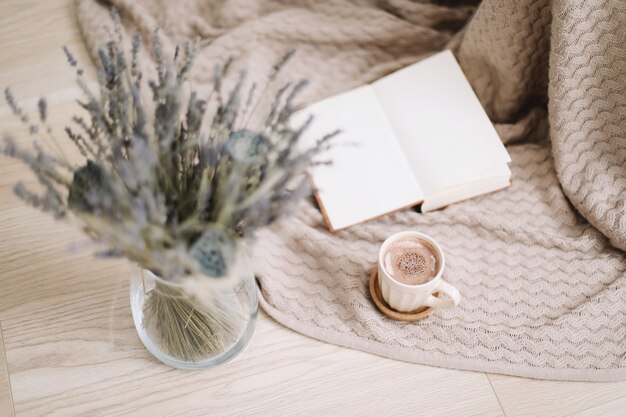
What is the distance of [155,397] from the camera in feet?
2.95

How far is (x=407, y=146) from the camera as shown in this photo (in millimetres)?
1079

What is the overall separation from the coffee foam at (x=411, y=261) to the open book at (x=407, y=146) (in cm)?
12

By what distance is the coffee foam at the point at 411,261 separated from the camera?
0.89 m

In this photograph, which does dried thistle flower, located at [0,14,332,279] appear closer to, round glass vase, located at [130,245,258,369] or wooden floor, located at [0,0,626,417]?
round glass vase, located at [130,245,258,369]

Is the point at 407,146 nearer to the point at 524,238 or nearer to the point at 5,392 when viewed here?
the point at 524,238

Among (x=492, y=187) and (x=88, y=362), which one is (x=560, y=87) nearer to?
(x=492, y=187)

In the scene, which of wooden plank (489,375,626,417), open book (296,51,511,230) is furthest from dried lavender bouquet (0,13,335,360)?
wooden plank (489,375,626,417)

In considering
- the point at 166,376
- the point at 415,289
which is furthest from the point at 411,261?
the point at 166,376

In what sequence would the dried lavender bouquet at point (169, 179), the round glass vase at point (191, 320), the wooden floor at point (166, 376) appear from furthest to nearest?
the wooden floor at point (166, 376)
the round glass vase at point (191, 320)
the dried lavender bouquet at point (169, 179)

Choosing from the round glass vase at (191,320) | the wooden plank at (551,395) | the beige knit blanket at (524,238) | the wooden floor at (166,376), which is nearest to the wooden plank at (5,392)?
the wooden floor at (166,376)

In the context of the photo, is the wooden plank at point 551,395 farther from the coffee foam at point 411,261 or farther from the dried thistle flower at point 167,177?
the dried thistle flower at point 167,177

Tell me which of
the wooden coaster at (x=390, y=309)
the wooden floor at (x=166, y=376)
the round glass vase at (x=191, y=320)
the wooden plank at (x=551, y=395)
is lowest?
the wooden plank at (x=551, y=395)

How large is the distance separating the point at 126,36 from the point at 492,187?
0.75 meters

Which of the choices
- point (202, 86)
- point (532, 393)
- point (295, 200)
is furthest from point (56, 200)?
point (532, 393)
